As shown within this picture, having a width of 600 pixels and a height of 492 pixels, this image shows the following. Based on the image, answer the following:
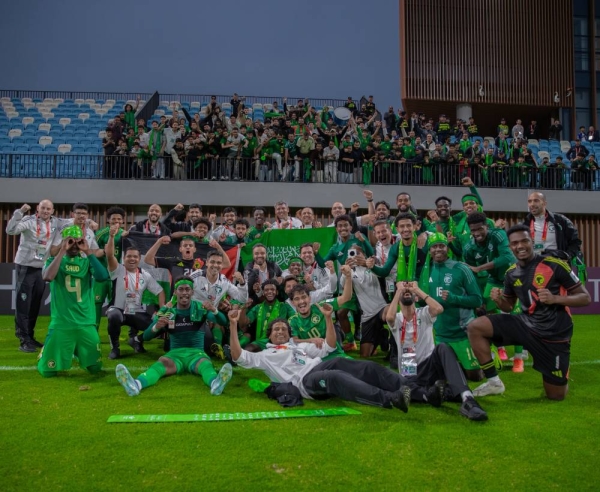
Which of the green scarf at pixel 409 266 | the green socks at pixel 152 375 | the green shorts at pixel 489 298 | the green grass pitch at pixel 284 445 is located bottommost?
the green grass pitch at pixel 284 445

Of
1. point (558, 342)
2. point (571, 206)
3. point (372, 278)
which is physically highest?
point (571, 206)

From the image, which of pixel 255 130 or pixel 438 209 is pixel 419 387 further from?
pixel 255 130

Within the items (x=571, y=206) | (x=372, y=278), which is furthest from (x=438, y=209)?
(x=571, y=206)

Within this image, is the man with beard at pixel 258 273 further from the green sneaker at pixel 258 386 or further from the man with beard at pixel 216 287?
the green sneaker at pixel 258 386

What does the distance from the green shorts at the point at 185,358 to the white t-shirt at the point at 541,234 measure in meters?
4.59

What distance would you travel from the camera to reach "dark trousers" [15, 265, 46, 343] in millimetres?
8227

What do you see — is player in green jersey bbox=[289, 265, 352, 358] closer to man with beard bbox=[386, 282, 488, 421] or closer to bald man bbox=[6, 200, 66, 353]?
man with beard bbox=[386, 282, 488, 421]

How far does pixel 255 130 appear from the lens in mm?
17188

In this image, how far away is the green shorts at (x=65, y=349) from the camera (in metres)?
6.38

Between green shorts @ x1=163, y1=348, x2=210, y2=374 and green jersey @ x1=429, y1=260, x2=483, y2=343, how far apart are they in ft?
8.62

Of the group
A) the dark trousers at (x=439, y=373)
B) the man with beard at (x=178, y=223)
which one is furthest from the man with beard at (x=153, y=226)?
the dark trousers at (x=439, y=373)

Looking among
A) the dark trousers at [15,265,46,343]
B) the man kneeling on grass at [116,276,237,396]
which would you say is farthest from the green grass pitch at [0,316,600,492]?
the dark trousers at [15,265,46,343]

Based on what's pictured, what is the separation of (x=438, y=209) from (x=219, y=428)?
216 inches

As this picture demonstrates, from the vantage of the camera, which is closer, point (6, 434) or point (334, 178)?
point (6, 434)
